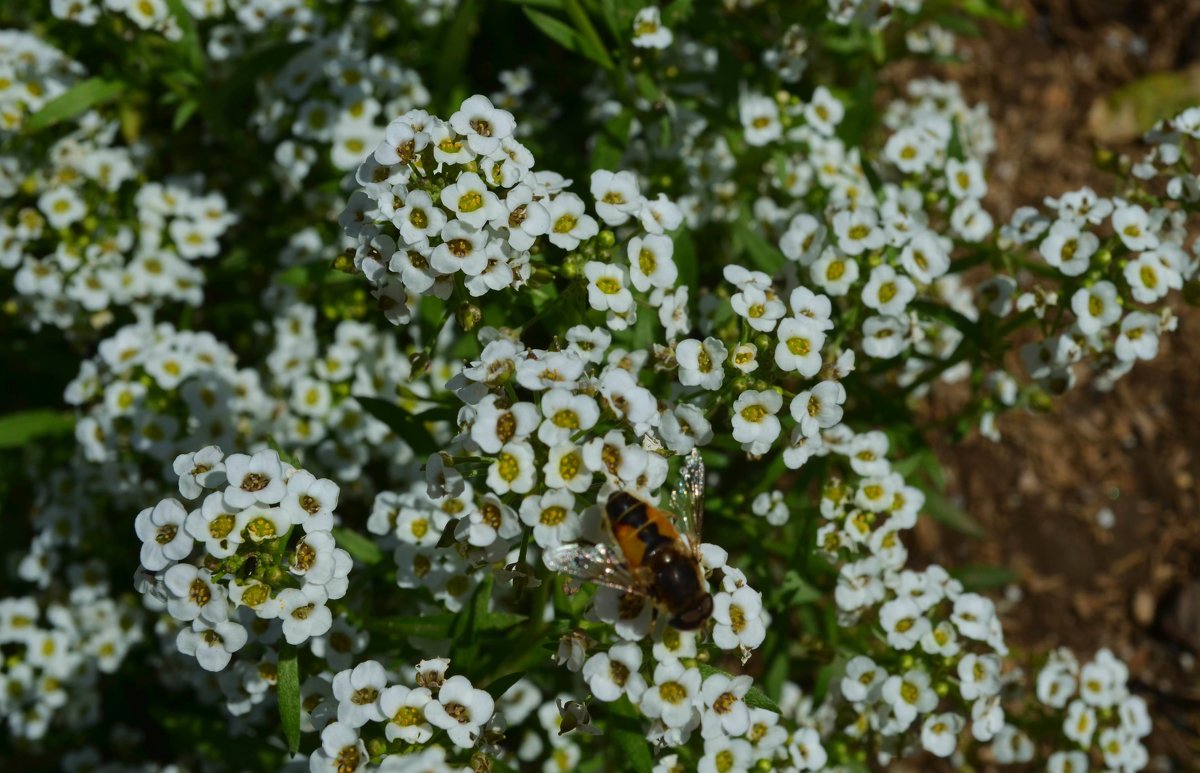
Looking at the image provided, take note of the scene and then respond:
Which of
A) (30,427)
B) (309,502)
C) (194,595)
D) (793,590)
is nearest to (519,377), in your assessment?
(309,502)

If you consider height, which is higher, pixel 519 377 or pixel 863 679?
pixel 519 377

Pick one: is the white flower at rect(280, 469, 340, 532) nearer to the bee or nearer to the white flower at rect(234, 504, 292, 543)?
the white flower at rect(234, 504, 292, 543)

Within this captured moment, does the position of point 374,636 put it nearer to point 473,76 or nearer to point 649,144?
point 649,144

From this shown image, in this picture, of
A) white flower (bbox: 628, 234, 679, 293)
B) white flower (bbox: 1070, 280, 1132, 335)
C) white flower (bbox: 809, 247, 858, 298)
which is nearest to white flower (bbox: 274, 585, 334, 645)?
white flower (bbox: 628, 234, 679, 293)

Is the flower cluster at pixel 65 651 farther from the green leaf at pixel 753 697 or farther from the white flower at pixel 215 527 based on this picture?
the green leaf at pixel 753 697

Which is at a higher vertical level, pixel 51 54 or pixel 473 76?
pixel 51 54

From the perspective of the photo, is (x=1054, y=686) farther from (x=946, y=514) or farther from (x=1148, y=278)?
(x=1148, y=278)

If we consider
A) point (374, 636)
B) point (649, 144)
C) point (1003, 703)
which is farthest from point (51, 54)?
point (1003, 703)
